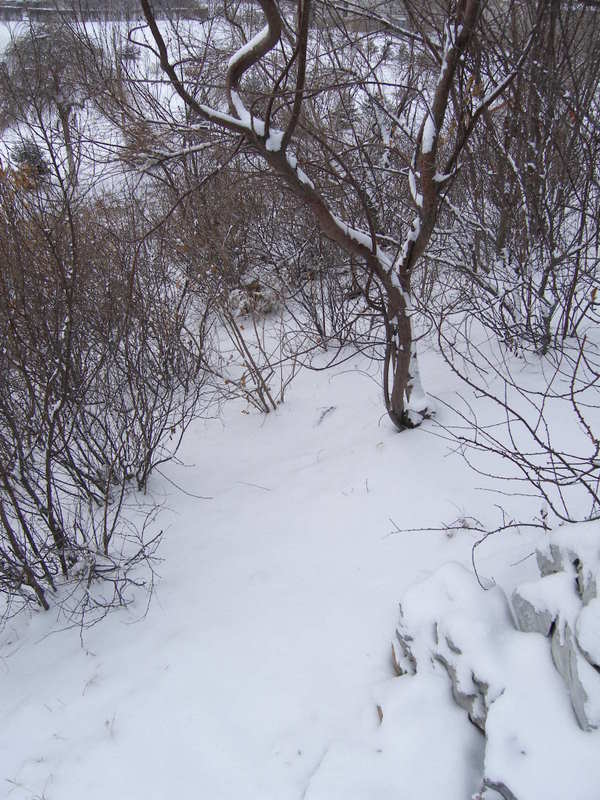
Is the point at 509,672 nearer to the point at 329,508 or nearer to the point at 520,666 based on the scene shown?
the point at 520,666

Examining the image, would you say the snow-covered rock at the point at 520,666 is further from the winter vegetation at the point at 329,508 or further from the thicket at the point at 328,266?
the thicket at the point at 328,266

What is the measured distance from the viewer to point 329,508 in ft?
10.4

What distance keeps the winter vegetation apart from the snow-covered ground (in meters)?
0.01

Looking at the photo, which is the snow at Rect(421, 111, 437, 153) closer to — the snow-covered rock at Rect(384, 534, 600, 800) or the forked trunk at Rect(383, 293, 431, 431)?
the forked trunk at Rect(383, 293, 431, 431)

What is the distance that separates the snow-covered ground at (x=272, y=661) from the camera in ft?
5.71

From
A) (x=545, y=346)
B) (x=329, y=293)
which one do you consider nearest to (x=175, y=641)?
(x=545, y=346)

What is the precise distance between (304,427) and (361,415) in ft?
1.88

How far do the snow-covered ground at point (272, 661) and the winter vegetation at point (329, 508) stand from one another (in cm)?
1

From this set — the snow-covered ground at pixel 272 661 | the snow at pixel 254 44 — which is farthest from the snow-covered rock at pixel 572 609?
the snow at pixel 254 44

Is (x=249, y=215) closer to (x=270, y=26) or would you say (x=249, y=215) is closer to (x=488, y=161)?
(x=488, y=161)

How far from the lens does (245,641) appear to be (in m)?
2.36

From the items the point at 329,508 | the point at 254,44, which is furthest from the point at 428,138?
the point at 329,508

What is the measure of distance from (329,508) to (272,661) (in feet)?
3.69

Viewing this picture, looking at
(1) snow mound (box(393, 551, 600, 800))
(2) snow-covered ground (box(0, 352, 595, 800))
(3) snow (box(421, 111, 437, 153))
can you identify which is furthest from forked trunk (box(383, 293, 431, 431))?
(1) snow mound (box(393, 551, 600, 800))
